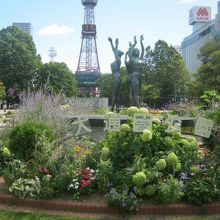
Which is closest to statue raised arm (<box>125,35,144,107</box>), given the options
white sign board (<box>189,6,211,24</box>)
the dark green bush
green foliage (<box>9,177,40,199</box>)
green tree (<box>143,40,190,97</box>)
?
the dark green bush

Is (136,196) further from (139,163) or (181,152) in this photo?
(181,152)

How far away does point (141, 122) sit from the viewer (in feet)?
24.2

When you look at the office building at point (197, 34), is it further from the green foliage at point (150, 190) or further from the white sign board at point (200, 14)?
the green foliage at point (150, 190)

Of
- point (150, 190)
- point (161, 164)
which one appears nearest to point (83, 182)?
point (150, 190)

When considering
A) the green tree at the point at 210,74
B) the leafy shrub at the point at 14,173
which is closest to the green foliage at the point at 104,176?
the leafy shrub at the point at 14,173

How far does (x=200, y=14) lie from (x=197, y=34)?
3425 centimetres

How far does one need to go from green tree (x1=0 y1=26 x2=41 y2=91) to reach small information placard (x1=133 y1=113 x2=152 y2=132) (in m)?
48.1

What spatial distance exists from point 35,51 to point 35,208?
2186 inches

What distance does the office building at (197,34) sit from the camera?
321 feet

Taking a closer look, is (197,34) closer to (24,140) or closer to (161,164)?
(24,140)

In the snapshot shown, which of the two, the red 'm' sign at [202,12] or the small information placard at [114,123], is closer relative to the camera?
the small information placard at [114,123]

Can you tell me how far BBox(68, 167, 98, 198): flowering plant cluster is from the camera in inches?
267

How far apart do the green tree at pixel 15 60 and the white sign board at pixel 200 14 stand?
97.1m

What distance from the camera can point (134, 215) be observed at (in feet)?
20.2
